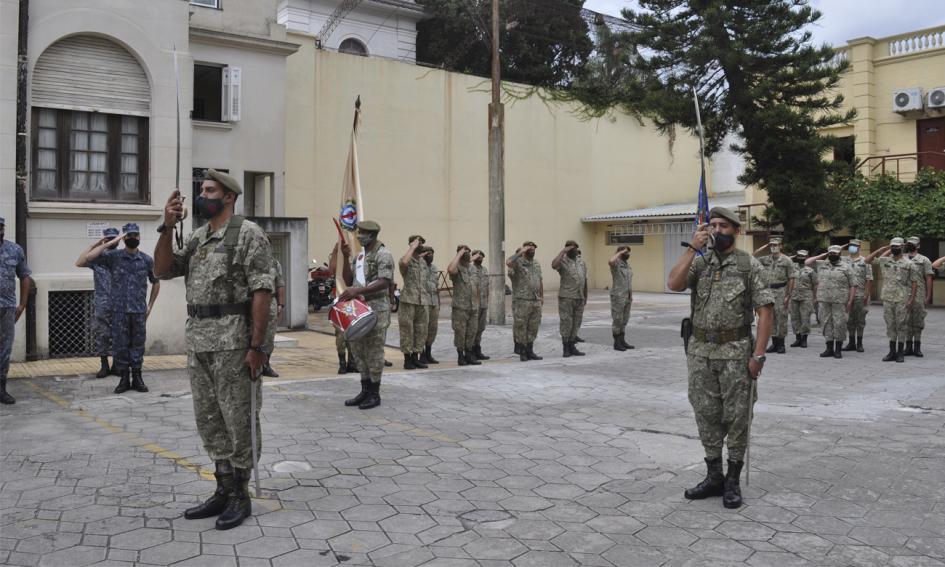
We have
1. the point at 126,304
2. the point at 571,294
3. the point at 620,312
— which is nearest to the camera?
the point at 126,304

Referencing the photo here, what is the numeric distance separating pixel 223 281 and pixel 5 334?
14.9ft

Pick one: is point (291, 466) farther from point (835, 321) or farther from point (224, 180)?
point (835, 321)

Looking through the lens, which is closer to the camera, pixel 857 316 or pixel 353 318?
pixel 353 318

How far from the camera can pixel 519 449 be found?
624 centimetres

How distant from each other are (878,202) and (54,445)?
875 inches

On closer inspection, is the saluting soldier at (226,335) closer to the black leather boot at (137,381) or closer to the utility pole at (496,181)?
the black leather boot at (137,381)

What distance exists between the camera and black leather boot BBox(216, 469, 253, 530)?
440 cm

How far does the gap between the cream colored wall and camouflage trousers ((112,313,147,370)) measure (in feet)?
45.3

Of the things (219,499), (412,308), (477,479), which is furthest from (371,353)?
(219,499)

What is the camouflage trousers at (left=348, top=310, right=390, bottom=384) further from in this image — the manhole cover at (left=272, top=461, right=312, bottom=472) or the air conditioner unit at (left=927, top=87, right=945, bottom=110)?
the air conditioner unit at (left=927, top=87, right=945, bottom=110)

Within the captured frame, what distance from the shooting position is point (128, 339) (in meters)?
8.71

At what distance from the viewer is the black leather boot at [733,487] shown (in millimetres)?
4844

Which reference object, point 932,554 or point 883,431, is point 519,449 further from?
point 883,431

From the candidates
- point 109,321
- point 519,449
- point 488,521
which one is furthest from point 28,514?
point 109,321
